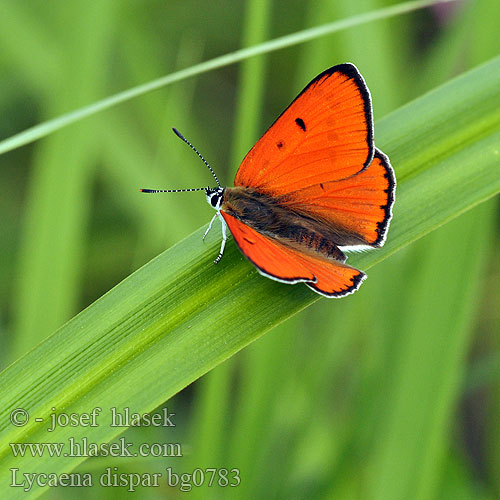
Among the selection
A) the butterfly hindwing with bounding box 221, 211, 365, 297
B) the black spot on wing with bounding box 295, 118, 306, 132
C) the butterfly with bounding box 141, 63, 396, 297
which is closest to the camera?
the butterfly hindwing with bounding box 221, 211, 365, 297

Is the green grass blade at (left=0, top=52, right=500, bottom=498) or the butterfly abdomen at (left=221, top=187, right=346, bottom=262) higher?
the butterfly abdomen at (left=221, top=187, right=346, bottom=262)

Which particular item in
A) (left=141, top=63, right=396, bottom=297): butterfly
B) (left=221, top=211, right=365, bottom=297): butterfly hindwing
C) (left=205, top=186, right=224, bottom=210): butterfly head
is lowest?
(left=221, top=211, right=365, bottom=297): butterfly hindwing

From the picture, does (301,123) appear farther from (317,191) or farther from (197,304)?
(197,304)

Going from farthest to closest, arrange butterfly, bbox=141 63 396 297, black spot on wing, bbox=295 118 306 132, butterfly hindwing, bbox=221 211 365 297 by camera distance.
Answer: black spot on wing, bbox=295 118 306 132 → butterfly, bbox=141 63 396 297 → butterfly hindwing, bbox=221 211 365 297

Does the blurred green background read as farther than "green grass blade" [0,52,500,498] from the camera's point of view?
Yes

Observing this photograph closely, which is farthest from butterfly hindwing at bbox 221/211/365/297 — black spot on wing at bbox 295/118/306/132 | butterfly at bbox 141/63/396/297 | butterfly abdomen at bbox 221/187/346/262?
black spot on wing at bbox 295/118/306/132

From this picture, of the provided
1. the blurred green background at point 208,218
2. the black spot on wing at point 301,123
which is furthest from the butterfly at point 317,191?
the blurred green background at point 208,218

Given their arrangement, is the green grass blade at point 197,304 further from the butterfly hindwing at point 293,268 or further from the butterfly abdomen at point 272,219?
the butterfly abdomen at point 272,219

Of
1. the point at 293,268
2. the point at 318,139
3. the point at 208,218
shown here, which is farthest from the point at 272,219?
the point at 208,218

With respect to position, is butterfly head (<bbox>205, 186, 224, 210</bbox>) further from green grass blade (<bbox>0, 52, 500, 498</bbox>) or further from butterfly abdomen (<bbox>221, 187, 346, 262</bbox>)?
green grass blade (<bbox>0, 52, 500, 498</bbox>)
